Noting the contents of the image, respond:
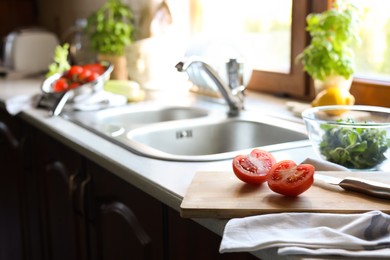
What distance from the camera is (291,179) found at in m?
0.87

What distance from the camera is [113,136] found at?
54.3 inches

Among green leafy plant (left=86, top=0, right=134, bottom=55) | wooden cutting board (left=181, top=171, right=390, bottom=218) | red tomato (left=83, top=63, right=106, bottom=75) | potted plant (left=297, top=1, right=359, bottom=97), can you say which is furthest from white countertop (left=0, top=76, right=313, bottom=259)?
green leafy plant (left=86, top=0, right=134, bottom=55)

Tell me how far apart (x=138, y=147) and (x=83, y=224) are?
0.30 metres

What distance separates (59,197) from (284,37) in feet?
2.84

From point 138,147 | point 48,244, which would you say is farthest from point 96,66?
point 138,147

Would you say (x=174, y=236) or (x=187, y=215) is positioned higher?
(x=187, y=215)

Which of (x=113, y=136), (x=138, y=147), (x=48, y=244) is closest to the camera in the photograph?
(x=138, y=147)

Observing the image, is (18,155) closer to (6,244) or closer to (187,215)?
(6,244)

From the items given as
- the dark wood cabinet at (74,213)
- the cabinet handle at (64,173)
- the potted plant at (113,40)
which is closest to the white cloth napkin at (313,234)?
the dark wood cabinet at (74,213)

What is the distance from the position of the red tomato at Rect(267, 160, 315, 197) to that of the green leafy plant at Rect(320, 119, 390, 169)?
0.67 feet

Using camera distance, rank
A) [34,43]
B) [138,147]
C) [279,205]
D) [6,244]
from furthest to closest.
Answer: [34,43], [6,244], [138,147], [279,205]

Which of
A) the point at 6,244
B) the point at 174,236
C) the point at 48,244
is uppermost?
the point at 174,236

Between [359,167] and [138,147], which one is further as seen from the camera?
[138,147]

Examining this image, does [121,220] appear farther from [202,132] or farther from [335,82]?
[335,82]
